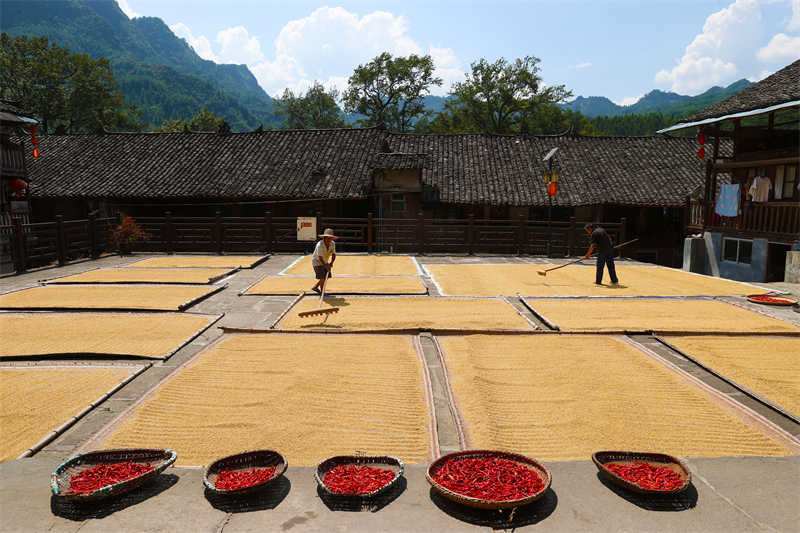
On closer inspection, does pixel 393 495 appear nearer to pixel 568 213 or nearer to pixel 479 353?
pixel 479 353

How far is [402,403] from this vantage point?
5391mm

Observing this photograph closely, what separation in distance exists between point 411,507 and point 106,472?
7.41 feet

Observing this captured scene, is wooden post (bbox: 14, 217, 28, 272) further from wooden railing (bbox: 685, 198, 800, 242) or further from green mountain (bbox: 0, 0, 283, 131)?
green mountain (bbox: 0, 0, 283, 131)

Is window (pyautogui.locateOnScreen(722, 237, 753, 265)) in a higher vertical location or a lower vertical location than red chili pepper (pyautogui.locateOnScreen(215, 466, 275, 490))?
higher

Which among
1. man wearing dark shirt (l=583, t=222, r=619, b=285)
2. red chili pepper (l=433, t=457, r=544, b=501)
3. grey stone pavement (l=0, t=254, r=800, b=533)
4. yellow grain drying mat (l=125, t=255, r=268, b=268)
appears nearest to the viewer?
grey stone pavement (l=0, t=254, r=800, b=533)

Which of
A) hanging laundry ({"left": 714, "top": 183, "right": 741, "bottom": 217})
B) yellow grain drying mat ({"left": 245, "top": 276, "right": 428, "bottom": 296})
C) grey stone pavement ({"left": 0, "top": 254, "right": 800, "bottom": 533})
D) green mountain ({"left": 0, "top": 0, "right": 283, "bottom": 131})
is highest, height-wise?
green mountain ({"left": 0, "top": 0, "right": 283, "bottom": 131})

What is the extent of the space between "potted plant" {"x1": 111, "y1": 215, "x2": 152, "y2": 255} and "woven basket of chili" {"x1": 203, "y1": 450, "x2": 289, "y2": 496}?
16.4 metres

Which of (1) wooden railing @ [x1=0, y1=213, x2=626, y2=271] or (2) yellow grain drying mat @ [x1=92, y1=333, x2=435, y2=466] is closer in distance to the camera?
(2) yellow grain drying mat @ [x1=92, y1=333, x2=435, y2=466]

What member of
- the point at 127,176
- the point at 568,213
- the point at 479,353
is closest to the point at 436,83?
the point at 568,213

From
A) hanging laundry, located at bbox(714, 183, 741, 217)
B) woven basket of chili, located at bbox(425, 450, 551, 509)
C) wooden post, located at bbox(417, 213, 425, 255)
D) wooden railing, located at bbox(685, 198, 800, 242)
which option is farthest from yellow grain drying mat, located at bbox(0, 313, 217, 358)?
hanging laundry, located at bbox(714, 183, 741, 217)

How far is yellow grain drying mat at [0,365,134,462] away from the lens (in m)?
4.62

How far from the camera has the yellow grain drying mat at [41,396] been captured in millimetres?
4617

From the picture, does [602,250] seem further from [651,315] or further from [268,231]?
[268,231]

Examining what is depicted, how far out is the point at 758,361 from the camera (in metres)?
6.70
